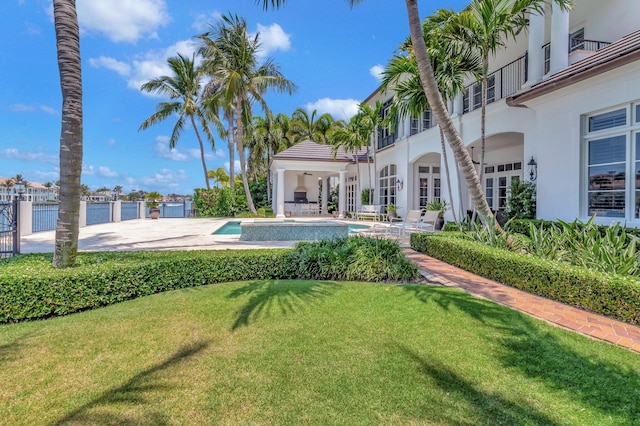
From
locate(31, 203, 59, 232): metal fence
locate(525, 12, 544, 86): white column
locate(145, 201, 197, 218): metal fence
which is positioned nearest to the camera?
locate(525, 12, 544, 86): white column

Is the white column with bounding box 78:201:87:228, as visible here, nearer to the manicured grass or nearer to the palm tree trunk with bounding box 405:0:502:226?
the manicured grass

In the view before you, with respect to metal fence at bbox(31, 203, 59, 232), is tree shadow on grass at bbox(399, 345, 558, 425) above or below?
below

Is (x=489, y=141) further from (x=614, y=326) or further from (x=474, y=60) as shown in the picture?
(x=614, y=326)

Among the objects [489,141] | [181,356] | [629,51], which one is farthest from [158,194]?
[629,51]

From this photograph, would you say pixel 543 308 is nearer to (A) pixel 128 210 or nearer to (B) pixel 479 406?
(B) pixel 479 406

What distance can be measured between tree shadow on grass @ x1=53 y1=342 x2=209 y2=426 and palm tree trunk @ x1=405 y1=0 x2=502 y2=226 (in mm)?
6706

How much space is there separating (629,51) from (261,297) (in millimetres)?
9228

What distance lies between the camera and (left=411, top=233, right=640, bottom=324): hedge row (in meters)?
4.35

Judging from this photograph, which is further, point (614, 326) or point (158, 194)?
point (158, 194)

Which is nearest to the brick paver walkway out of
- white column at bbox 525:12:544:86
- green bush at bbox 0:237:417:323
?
green bush at bbox 0:237:417:323

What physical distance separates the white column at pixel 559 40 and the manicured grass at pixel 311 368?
9.42 m

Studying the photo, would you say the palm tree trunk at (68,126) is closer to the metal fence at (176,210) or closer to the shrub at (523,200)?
the shrub at (523,200)

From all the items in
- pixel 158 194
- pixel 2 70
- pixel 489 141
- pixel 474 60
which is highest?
pixel 2 70

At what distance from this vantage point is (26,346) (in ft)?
12.3
